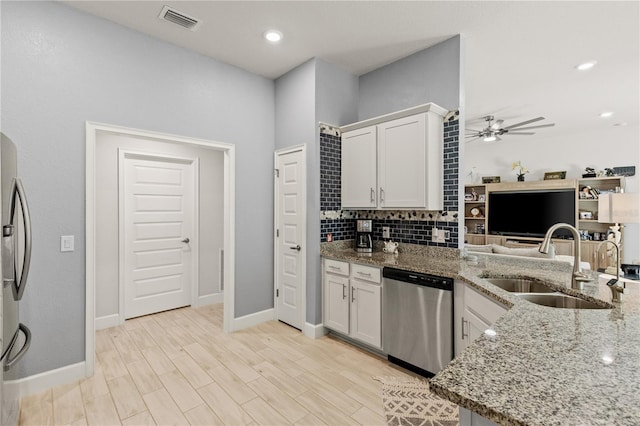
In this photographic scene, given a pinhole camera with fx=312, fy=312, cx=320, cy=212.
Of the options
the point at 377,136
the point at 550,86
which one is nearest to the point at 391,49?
the point at 377,136

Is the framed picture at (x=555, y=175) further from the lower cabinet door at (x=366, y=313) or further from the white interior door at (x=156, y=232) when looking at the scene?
the white interior door at (x=156, y=232)

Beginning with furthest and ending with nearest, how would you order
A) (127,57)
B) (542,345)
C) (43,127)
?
(127,57)
(43,127)
(542,345)

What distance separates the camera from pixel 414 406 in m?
2.17

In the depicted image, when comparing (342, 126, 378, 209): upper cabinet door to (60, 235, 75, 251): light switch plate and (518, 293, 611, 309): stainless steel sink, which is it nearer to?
(518, 293, 611, 309): stainless steel sink

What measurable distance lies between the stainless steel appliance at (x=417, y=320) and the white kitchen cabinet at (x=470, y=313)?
0.05 metres

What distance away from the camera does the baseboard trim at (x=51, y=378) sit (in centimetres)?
227

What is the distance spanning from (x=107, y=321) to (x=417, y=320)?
3.42 m

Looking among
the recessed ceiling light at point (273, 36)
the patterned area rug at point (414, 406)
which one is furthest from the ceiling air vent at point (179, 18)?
the patterned area rug at point (414, 406)

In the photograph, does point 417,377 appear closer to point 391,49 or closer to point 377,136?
point 377,136

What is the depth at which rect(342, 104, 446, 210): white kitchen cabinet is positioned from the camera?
114 inches

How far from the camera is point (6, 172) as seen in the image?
165 centimetres

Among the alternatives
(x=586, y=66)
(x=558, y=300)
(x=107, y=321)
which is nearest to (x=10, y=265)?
(x=107, y=321)

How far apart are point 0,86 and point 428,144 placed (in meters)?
3.34

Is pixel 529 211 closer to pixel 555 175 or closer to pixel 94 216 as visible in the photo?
pixel 555 175
